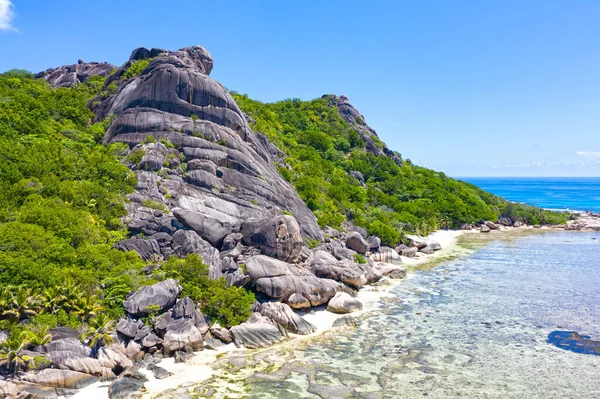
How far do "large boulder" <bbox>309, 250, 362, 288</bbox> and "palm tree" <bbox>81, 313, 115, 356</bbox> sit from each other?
15.9 meters

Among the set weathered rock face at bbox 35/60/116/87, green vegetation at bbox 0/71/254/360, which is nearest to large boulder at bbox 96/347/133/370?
green vegetation at bbox 0/71/254/360

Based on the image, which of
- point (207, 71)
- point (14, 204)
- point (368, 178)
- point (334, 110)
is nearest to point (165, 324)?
point (14, 204)

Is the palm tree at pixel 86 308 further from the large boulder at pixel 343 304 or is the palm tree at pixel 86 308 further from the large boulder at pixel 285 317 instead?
the large boulder at pixel 343 304

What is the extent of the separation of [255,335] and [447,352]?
1059cm

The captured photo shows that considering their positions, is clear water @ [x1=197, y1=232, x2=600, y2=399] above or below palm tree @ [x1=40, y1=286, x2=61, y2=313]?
below

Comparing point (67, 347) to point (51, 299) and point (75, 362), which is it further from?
point (51, 299)

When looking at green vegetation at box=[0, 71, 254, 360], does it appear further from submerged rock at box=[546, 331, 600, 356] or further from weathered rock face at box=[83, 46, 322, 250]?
submerged rock at box=[546, 331, 600, 356]

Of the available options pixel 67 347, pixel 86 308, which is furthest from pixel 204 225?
pixel 67 347

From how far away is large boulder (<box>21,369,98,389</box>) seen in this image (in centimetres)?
1640

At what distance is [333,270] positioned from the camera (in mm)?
31938

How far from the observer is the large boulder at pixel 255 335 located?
22453mm

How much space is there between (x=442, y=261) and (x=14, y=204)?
1594 inches

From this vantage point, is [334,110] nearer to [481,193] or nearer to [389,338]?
[481,193]

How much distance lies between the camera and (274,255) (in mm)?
30125
